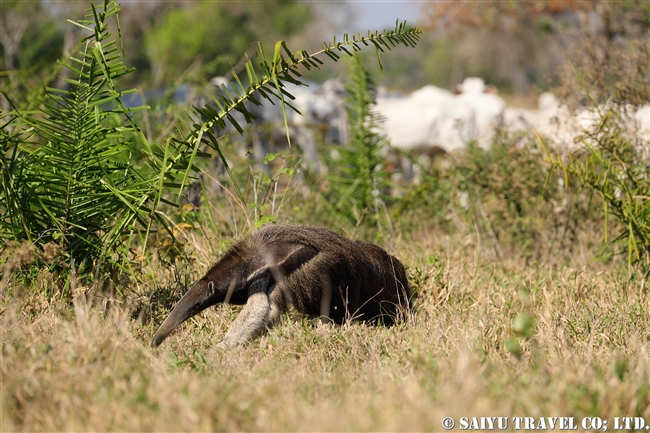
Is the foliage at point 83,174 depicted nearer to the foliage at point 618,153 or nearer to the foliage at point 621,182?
the foliage at point 621,182

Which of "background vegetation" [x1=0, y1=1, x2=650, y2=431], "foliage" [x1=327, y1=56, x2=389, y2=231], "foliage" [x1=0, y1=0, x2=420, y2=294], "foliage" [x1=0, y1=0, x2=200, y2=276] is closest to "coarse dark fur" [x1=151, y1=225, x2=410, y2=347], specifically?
"background vegetation" [x1=0, y1=1, x2=650, y2=431]

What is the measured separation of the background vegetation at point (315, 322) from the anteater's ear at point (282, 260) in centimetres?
35

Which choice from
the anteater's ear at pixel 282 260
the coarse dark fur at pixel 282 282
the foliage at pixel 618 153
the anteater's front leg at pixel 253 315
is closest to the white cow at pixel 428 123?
the foliage at pixel 618 153

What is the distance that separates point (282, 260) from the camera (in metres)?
4.60

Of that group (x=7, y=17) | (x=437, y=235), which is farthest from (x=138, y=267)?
(x=7, y=17)

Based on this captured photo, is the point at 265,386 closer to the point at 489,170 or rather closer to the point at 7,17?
the point at 489,170

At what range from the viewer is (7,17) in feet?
80.2

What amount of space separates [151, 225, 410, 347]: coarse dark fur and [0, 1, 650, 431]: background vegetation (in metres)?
0.14

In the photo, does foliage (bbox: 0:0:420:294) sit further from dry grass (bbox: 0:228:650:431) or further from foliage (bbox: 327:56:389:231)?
foliage (bbox: 327:56:389:231)

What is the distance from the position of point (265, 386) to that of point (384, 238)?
3.96m

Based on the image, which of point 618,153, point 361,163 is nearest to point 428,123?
point 361,163

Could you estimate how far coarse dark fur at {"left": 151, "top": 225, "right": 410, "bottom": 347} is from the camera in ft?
14.7

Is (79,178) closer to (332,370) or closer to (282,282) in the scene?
(282,282)

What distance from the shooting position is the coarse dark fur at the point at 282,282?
4488 mm
